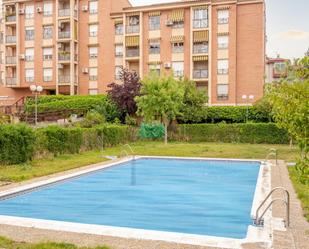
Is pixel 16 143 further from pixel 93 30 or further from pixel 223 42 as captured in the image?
pixel 93 30

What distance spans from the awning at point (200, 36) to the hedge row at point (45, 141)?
67.1 ft

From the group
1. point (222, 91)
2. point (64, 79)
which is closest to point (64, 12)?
point (64, 79)

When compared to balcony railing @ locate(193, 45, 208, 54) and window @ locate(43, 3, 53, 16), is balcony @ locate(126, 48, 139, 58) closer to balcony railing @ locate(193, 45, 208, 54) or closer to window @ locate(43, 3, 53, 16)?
balcony railing @ locate(193, 45, 208, 54)

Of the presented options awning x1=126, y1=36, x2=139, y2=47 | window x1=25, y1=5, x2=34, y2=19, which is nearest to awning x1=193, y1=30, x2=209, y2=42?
awning x1=126, y1=36, x2=139, y2=47

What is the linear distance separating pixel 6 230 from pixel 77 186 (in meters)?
7.02

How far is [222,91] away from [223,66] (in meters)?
2.76

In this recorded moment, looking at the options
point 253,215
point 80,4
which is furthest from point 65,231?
point 80,4

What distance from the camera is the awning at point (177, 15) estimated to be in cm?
4522

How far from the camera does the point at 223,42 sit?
43.9 meters

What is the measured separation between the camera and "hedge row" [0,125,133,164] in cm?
1762

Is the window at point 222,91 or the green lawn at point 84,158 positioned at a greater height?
the window at point 222,91

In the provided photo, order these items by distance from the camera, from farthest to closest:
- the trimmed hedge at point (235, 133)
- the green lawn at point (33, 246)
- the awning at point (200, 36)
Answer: the awning at point (200, 36) → the trimmed hedge at point (235, 133) → the green lawn at point (33, 246)

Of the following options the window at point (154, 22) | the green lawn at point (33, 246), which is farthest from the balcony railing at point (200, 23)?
the green lawn at point (33, 246)

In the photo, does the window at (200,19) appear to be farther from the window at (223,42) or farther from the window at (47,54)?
the window at (47,54)
